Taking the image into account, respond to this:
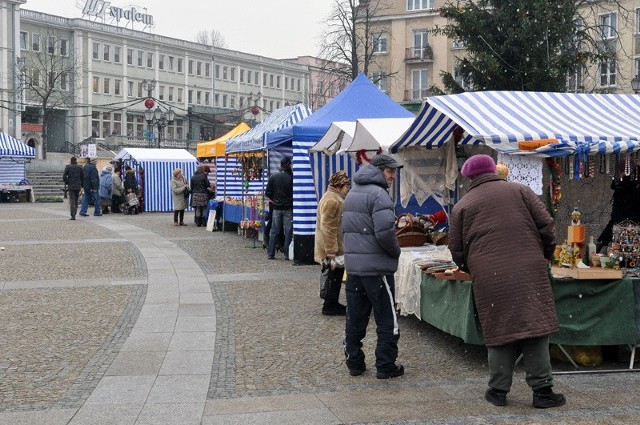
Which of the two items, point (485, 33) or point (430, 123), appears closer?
point (430, 123)

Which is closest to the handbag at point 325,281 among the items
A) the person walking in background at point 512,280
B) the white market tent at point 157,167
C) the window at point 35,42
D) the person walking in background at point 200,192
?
the person walking in background at point 512,280

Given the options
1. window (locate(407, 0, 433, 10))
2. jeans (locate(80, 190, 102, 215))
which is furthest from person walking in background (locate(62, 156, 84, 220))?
window (locate(407, 0, 433, 10))

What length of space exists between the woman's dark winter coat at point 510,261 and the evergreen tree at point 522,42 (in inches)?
693

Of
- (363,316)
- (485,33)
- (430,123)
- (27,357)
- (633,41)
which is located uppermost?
(633,41)

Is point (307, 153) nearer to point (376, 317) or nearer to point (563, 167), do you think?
point (563, 167)

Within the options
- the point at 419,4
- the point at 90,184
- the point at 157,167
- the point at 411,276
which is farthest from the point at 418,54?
the point at 411,276

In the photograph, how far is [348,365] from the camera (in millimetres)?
7223

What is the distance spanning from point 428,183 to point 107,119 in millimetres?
80842

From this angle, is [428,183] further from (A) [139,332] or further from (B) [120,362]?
(B) [120,362]

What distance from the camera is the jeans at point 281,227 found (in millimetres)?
15859

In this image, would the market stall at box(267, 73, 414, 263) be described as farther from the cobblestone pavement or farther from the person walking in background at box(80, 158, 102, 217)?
the person walking in background at box(80, 158, 102, 217)

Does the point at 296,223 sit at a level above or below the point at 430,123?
below

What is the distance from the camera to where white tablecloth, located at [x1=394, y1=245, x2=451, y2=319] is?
9.01 m

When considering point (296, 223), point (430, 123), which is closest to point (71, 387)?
point (430, 123)
